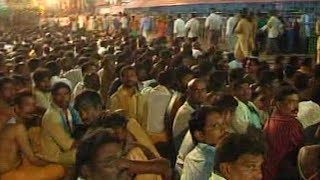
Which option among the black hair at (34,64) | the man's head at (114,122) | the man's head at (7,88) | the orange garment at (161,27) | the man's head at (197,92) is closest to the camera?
the man's head at (114,122)

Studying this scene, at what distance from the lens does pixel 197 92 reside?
617 centimetres

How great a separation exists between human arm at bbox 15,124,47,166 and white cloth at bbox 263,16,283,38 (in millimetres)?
12098

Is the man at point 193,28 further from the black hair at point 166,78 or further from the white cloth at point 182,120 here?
the white cloth at point 182,120

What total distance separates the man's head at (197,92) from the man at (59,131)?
1056 mm

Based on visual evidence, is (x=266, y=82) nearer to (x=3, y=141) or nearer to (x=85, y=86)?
(x=85, y=86)

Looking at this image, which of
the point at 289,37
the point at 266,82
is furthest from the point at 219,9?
the point at 266,82

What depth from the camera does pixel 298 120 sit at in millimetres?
5840

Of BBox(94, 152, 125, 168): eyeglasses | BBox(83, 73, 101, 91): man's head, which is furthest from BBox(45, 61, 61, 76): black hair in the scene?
BBox(94, 152, 125, 168): eyeglasses

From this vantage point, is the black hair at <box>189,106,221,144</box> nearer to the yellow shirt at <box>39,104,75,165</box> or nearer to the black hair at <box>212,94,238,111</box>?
the black hair at <box>212,94,238,111</box>

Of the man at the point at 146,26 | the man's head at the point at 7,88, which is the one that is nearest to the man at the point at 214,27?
the man at the point at 146,26

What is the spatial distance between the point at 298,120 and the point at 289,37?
37.3 feet

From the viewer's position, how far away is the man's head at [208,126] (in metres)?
A: 4.36

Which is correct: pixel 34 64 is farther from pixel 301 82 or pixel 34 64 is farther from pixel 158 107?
pixel 301 82

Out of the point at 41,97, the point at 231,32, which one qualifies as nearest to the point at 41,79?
the point at 41,97
